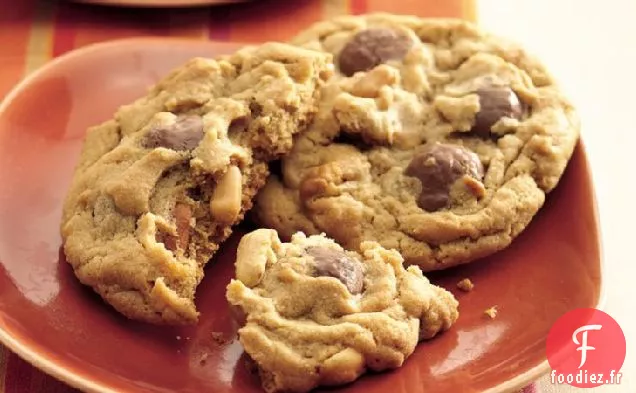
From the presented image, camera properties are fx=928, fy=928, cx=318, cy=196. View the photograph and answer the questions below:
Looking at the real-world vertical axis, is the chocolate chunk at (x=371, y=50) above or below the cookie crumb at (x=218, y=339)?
above

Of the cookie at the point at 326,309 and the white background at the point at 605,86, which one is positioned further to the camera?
the white background at the point at 605,86

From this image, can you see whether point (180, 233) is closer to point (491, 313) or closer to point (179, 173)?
point (179, 173)

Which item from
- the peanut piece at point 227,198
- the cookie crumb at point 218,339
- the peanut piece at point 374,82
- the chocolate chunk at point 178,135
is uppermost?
the peanut piece at point 374,82

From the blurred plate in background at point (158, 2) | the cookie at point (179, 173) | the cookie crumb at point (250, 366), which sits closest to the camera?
the cookie crumb at point (250, 366)

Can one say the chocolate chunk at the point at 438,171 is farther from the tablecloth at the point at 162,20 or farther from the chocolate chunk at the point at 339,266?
the tablecloth at the point at 162,20

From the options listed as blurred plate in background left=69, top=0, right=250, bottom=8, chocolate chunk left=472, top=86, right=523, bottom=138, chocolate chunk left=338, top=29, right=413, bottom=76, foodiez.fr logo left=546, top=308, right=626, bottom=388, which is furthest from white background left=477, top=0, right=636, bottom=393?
blurred plate in background left=69, top=0, right=250, bottom=8

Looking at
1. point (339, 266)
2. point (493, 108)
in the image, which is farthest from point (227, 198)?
point (493, 108)

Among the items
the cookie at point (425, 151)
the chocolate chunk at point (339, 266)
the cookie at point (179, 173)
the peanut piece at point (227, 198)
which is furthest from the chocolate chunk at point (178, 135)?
the chocolate chunk at point (339, 266)
